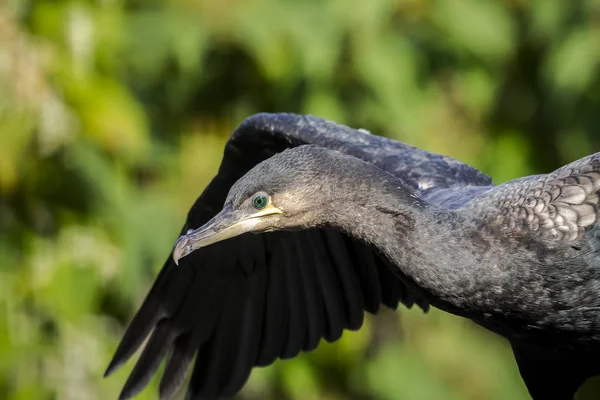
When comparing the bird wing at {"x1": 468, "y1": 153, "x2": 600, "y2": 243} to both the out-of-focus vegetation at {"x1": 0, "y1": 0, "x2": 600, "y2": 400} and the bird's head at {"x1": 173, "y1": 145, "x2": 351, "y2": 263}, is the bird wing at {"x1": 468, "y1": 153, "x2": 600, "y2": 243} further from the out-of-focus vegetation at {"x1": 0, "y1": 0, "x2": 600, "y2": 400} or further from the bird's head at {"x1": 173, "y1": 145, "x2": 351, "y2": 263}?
the out-of-focus vegetation at {"x1": 0, "y1": 0, "x2": 600, "y2": 400}

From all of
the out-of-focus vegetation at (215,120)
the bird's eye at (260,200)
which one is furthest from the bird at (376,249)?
the out-of-focus vegetation at (215,120)

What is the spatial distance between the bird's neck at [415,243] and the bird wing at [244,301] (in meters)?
1.37

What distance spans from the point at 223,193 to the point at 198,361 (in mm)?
839

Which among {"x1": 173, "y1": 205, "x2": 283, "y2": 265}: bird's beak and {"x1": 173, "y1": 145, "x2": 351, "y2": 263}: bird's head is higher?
{"x1": 173, "y1": 145, "x2": 351, "y2": 263}: bird's head

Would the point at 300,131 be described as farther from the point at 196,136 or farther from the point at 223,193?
the point at 196,136

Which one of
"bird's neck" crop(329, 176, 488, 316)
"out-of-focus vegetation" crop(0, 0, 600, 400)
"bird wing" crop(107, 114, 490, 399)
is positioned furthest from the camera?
"out-of-focus vegetation" crop(0, 0, 600, 400)

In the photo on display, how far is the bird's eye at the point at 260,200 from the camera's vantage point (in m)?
3.63

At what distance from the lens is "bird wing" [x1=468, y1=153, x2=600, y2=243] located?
370 cm

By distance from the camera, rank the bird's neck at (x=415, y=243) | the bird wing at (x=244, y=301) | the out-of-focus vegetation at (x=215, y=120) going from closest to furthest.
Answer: the bird's neck at (x=415, y=243) < the bird wing at (x=244, y=301) < the out-of-focus vegetation at (x=215, y=120)

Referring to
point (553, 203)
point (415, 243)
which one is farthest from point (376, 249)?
point (553, 203)

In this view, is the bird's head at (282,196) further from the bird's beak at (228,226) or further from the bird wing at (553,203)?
the bird wing at (553,203)

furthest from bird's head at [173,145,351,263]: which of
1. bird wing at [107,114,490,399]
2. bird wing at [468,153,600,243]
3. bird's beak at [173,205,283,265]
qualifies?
bird wing at [107,114,490,399]

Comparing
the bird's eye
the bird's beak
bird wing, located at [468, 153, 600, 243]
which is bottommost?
the bird's beak

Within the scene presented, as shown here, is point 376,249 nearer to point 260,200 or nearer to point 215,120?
point 260,200
